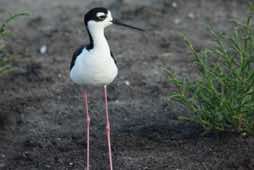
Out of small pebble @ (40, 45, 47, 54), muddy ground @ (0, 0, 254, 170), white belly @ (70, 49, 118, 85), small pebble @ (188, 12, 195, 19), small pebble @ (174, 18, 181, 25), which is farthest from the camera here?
small pebble @ (188, 12, 195, 19)

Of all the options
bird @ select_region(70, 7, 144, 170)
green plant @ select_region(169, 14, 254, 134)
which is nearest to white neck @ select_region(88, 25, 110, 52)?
bird @ select_region(70, 7, 144, 170)

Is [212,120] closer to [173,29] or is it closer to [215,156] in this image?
[215,156]

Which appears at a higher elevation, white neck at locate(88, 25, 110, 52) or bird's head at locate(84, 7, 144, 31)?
bird's head at locate(84, 7, 144, 31)

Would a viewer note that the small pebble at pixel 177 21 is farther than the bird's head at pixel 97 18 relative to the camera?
Yes

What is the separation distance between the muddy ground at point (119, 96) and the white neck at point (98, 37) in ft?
2.62

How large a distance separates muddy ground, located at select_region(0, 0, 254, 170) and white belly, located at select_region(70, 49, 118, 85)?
2.00 ft

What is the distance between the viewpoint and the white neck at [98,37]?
4184 mm

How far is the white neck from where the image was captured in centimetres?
418

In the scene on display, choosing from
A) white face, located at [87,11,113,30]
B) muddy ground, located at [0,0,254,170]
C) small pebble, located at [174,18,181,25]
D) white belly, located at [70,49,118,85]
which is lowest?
muddy ground, located at [0,0,254,170]

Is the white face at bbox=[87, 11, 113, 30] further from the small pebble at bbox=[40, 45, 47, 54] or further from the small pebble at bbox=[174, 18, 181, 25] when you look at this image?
the small pebble at bbox=[174, 18, 181, 25]

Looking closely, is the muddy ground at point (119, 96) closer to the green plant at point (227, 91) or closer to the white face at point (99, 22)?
the green plant at point (227, 91)

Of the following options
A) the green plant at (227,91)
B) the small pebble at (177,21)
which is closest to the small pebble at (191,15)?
the small pebble at (177,21)

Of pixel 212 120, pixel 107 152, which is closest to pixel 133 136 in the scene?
pixel 107 152

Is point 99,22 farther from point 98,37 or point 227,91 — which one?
point 227,91
